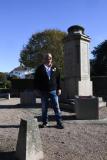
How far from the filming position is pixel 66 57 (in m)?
17.0

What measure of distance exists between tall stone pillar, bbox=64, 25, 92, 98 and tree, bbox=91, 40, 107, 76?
29310 millimetres

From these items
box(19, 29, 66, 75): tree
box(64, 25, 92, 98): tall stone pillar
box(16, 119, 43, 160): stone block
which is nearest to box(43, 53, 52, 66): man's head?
box(16, 119, 43, 160): stone block

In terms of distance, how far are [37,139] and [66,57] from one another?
10899 millimetres

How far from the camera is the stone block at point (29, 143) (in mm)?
6094

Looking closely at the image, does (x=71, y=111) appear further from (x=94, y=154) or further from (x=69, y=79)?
(x=94, y=154)

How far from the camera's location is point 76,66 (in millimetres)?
16422

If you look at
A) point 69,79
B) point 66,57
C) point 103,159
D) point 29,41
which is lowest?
point 103,159

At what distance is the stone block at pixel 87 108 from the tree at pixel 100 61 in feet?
113

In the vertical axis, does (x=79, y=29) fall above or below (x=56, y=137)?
above

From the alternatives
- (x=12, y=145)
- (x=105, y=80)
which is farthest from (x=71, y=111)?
(x=105, y=80)

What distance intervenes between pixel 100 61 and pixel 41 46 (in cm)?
824

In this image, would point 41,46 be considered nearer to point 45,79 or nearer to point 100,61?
point 100,61

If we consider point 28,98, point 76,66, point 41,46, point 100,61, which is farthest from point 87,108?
point 41,46

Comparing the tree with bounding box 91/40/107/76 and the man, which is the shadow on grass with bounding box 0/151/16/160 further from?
the tree with bounding box 91/40/107/76
